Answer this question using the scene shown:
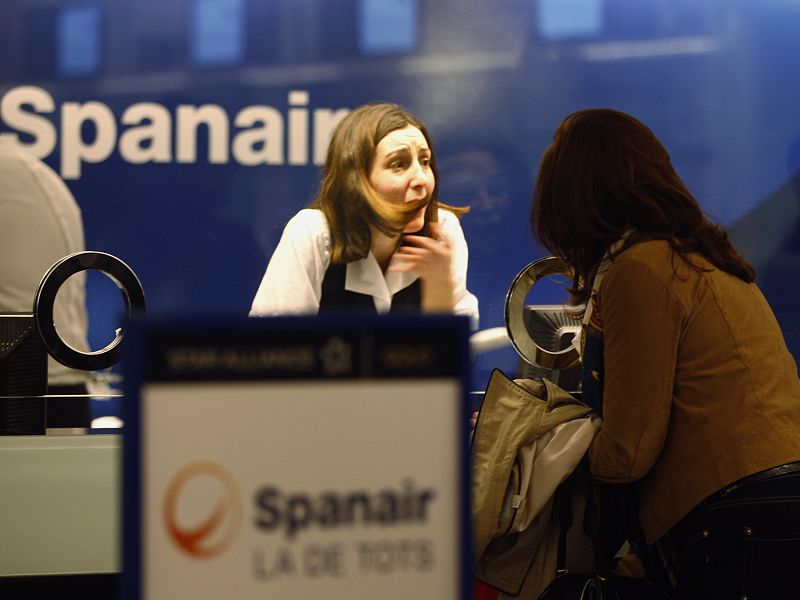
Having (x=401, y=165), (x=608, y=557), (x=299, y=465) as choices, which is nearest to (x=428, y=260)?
(x=401, y=165)

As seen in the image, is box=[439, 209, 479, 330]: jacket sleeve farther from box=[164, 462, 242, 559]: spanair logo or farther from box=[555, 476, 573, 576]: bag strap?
box=[164, 462, 242, 559]: spanair logo

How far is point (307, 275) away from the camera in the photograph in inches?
116

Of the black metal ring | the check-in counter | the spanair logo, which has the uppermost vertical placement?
the black metal ring

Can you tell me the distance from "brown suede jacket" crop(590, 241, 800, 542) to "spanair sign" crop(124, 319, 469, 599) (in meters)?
0.90

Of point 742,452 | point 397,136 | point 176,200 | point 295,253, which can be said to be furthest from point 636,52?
point 742,452

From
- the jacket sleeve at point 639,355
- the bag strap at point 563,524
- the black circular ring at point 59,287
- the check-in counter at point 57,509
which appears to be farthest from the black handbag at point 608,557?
the black circular ring at point 59,287

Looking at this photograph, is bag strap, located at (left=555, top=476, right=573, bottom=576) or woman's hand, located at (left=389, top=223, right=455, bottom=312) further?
woman's hand, located at (left=389, top=223, right=455, bottom=312)

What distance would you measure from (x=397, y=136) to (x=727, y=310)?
4.41 ft

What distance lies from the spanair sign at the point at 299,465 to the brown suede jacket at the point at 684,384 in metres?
0.90

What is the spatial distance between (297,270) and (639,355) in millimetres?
1332

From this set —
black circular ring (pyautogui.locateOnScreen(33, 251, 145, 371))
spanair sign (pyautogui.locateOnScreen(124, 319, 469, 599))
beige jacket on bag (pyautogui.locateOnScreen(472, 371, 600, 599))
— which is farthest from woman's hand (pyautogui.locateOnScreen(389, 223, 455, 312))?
spanair sign (pyautogui.locateOnScreen(124, 319, 469, 599))

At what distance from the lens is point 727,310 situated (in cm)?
189

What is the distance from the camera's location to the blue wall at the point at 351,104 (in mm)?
2869

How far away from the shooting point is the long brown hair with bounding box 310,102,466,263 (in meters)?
2.98
